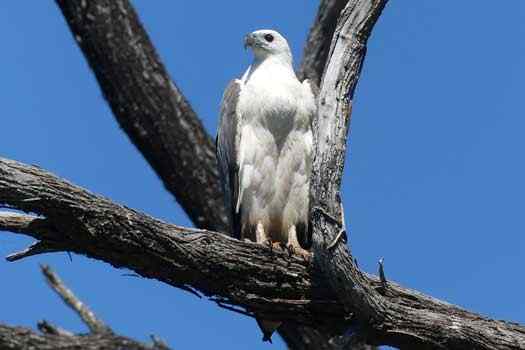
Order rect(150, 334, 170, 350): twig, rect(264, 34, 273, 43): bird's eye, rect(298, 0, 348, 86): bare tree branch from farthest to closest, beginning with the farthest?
rect(298, 0, 348, 86): bare tree branch
rect(264, 34, 273, 43): bird's eye
rect(150, 334, 170, 350): twig

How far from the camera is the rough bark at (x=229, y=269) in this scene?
6047 mm

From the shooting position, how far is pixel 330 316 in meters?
6.80

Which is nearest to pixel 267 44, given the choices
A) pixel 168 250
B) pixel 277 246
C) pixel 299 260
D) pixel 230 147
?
pixel 230 147

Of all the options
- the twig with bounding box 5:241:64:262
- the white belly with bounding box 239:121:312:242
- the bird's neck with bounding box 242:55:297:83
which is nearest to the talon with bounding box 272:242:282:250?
the white belly with bounding box 239:121:312:242

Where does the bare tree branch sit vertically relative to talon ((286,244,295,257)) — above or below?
above

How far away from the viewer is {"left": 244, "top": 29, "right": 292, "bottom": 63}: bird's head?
849 cm

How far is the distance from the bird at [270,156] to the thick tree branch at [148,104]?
1285 mm

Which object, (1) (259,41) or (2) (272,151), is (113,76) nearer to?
(1) (259,41)

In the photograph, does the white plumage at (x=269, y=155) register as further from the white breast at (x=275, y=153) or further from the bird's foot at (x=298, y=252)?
the bird's foot at (x=298, y=252)

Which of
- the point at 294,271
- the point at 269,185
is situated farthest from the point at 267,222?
the point at 294,271

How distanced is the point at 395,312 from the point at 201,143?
3258mm

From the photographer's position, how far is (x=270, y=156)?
7.84 m

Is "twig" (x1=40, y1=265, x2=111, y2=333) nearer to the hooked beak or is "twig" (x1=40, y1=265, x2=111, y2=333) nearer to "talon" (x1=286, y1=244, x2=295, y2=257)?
"talon" (x1=286, y1=244, x2=295, y2=257)

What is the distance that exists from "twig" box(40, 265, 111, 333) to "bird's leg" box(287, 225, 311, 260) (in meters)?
1.52
